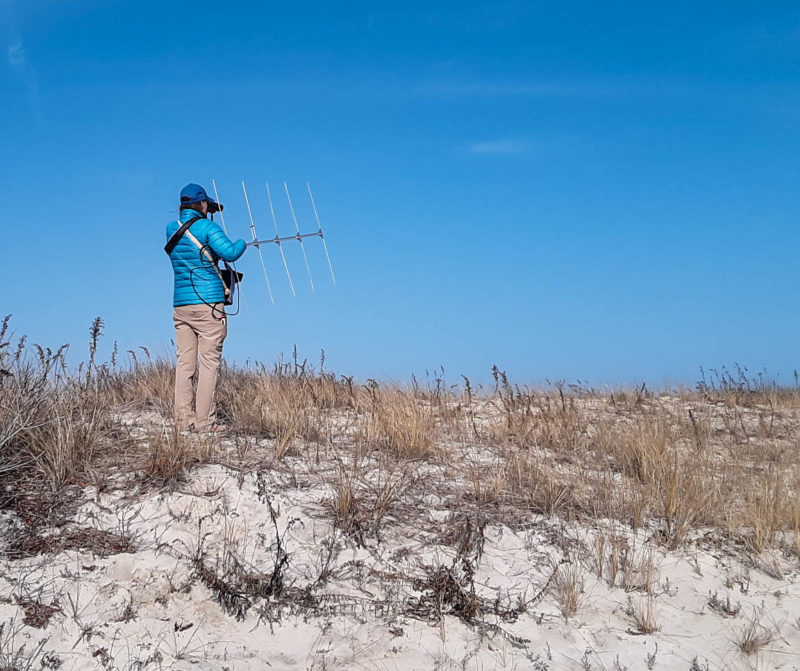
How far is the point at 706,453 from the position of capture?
687 centimetres

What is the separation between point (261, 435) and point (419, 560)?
2618 mm

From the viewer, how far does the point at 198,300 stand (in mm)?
7109

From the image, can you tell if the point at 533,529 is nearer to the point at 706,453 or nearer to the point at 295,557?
the point at 295,557

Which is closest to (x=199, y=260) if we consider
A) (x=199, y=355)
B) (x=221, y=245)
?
(x=221, y=245)

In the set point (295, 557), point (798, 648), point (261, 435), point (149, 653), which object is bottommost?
point (798, 648)

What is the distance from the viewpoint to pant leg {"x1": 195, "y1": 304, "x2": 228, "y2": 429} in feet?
23.1

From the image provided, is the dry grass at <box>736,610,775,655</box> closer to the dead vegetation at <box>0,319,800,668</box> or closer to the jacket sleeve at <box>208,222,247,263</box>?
the dead vegetation at <box>0,319,800,668</box>

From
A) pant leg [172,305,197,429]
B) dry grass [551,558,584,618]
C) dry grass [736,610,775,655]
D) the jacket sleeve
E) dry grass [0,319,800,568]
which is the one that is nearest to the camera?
dry grass [736,610,775,655]

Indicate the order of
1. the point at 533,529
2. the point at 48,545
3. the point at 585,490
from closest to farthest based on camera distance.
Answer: the point at 48,545 → the point at 533,529 → the point at 585,490

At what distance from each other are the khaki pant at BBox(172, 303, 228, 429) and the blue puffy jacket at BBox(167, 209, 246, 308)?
Answer: 0.11 m

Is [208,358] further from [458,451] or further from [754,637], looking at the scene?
[754,637]

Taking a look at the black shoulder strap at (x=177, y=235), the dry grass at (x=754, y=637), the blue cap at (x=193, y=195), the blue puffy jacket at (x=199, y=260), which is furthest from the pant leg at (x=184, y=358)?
the dry grass at (x=754, y=637)

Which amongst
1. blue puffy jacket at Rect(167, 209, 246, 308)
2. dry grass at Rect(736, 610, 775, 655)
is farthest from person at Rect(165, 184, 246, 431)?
dry grass at Rect(736, 610, 775, 655)

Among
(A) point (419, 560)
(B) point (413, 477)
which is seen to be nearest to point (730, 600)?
(A) point (419, 560)
